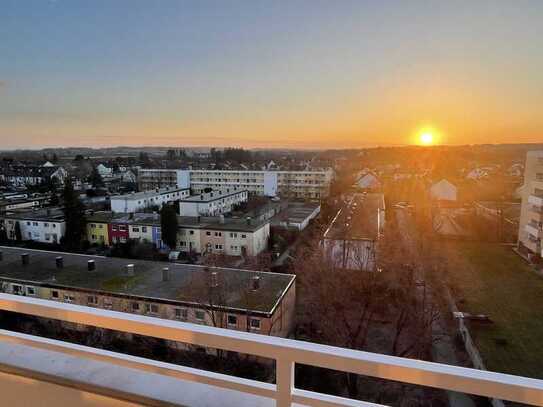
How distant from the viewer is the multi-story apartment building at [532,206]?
1048 centimetres

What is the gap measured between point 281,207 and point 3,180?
25.0 meters

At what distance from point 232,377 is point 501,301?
9.12 metres

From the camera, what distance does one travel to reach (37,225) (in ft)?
45.6

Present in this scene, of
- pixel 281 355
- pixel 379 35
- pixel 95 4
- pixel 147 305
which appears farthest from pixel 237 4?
pixel 281 355

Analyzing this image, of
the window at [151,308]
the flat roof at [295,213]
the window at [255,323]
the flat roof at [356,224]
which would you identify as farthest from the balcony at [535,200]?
the window at [151,308]

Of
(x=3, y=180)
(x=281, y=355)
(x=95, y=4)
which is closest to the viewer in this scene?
(x=281, y=355)

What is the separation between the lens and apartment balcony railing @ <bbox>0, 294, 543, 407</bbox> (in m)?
0.61

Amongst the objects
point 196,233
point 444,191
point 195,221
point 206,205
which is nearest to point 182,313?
point 196,233

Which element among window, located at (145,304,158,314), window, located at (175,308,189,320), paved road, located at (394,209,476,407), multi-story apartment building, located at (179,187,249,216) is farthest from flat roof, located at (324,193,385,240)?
multi-story apartment building, located at (179,187,249,216)

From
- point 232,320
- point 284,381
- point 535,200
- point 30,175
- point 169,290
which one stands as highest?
point 284,381

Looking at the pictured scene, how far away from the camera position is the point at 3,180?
28812mm

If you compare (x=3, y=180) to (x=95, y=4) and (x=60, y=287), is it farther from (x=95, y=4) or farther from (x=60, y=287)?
(x=95, y=4)

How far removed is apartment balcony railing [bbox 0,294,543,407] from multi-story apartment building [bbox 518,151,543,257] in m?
12.3

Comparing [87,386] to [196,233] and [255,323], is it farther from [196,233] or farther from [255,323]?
[196,233]
